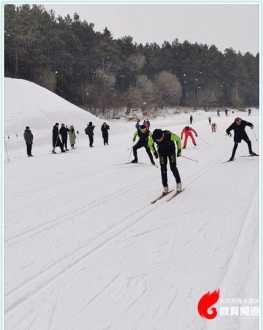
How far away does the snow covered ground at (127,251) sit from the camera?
13.0ft

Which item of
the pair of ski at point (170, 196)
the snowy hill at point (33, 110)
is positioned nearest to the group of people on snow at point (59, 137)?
the snowy hill at point (33, 110)

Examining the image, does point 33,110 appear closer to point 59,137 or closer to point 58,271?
point 59,137

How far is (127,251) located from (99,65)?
75.8 metres

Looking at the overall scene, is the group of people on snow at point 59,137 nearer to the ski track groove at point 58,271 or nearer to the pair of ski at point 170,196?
the pair of ski at point 170,196

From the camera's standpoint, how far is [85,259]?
5355 mm


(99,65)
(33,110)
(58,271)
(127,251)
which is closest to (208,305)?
(127,251)

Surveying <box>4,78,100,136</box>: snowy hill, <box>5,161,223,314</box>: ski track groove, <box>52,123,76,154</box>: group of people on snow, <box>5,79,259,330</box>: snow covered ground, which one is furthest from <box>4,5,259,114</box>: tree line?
<box>5,161,223,314</box>: ski track groove

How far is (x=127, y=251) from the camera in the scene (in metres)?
5.59

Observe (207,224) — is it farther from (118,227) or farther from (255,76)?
(255,76)

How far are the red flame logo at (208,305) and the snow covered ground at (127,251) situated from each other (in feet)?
0.21

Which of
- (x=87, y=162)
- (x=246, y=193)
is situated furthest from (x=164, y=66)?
(x=246, y=193)

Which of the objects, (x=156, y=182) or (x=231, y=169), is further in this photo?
(x=231, y=169)

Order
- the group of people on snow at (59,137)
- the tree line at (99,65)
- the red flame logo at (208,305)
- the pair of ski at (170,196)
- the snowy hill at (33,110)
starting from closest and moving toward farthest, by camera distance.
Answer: the red flame logo at (208,305)
the pair of ski at (170,196)
the group of people on snow at (59,137)
the snowy hill at (33,110)
the tree line at (99,65)

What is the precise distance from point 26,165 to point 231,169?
8697 millimetres
